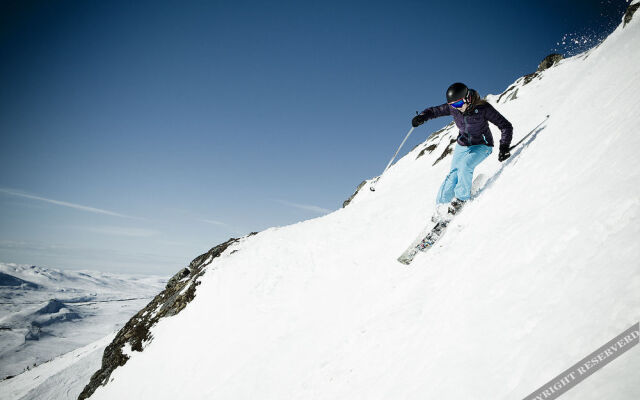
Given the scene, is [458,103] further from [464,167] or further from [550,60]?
[550,60]

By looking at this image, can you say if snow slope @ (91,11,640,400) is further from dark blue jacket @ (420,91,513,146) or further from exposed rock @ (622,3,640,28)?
exposed rock @ (622,3,640,28)

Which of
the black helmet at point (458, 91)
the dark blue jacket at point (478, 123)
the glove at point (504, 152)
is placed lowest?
the glove at point (504, 152)

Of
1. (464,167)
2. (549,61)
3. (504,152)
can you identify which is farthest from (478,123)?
(549,61)

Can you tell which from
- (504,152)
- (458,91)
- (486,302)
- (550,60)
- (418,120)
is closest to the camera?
(486,302)

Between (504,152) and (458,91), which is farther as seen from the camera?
(504,152)

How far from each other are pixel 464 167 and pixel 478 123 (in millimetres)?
1174

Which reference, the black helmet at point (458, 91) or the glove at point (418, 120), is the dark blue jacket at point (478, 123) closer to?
the black helmet at point (458, 91)

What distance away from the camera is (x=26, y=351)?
8519 centimetres

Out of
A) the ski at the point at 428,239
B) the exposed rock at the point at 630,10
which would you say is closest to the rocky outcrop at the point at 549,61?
the exposed rock at the point at 630,10

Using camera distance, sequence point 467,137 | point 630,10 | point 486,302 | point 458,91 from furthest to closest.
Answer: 1. point 630,10
2. point 467,137
3. point 458,91
4. point 486,302

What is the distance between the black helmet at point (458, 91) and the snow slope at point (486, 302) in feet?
7.54

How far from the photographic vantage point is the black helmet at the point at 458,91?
6562 mm

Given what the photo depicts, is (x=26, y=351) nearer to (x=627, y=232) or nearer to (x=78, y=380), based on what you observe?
(x=78, y=380)

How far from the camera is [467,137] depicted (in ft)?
22.9
